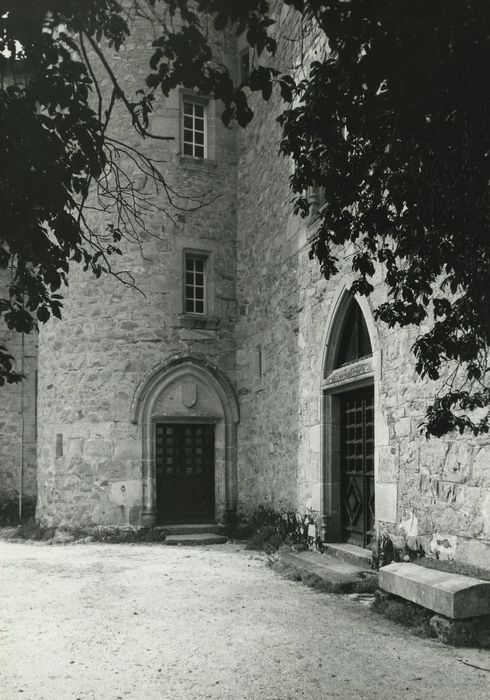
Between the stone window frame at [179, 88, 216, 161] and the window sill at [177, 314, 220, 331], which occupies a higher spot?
the stone window frame at [179, 88, 216, 161]

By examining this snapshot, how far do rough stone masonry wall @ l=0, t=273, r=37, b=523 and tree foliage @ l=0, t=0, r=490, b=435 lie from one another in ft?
34.6

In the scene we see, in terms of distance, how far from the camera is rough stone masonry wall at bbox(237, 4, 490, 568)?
5773mm

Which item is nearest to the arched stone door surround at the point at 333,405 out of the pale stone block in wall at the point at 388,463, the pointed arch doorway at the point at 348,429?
the pointed arch doorway at the point at 348,429

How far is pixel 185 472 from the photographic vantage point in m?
11.2

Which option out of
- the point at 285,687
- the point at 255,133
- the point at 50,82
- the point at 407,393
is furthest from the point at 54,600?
the point at 255,133

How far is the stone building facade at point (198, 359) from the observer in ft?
31.6

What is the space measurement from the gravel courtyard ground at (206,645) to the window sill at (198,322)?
15.2 feet

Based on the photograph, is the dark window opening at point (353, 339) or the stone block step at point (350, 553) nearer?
the stone block step at point (350, 553)

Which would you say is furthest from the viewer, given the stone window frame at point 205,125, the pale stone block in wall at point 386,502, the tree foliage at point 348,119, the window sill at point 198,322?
the stone window frame at point 205,125

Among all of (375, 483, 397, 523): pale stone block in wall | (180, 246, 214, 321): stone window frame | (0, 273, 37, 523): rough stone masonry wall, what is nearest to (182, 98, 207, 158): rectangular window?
(180, 246, 214, 321): stone window frame

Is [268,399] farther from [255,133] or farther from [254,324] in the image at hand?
[255,133]

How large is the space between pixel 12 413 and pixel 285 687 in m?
11.1

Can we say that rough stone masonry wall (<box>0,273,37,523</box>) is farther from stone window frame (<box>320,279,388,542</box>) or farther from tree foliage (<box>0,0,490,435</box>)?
tree foliage (<box>0,0,490,435</box>)

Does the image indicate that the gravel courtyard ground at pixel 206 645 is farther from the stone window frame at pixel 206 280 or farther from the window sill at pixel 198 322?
the stone window frame at pixel 206 280
